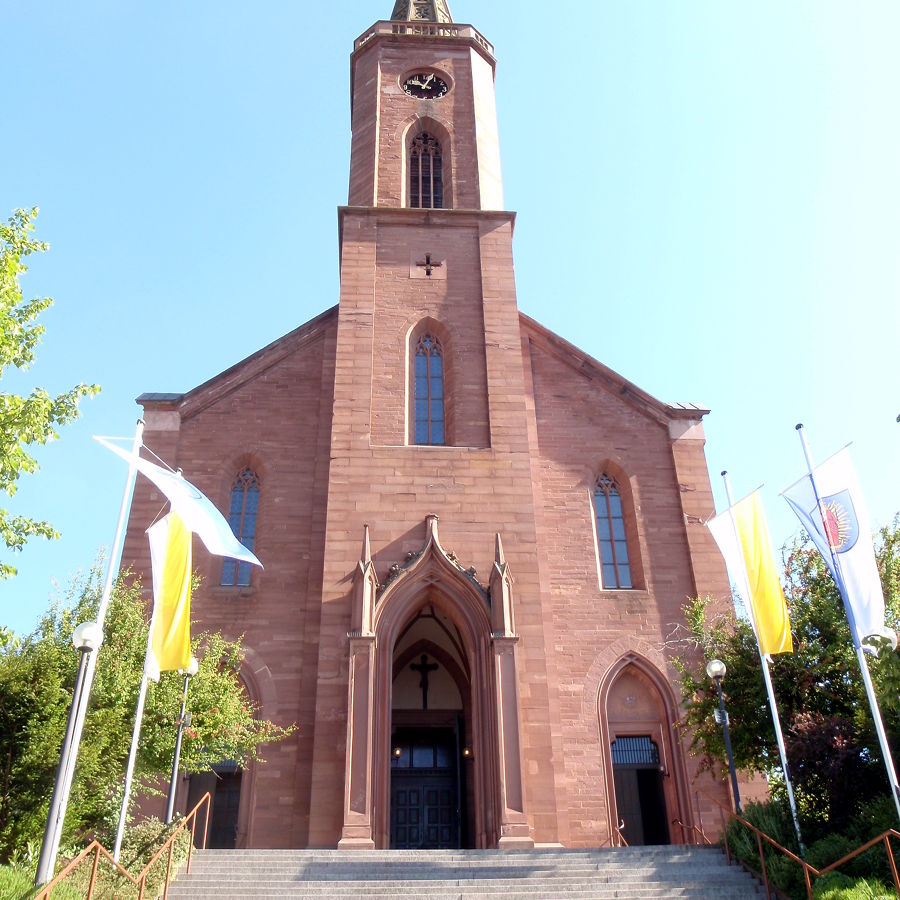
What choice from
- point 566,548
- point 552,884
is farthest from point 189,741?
point 566,548

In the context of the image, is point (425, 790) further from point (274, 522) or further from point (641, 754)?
point (274, 522)

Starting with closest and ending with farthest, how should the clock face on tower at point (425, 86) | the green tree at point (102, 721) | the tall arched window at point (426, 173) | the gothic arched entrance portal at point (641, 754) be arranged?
the green tree at point (102, 721), the gothic arched entrance portal at point (641, 754), the tall arched window at point (426, 173), the clock face on tower at point (425, 86)

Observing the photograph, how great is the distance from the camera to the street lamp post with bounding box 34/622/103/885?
10.7 metres

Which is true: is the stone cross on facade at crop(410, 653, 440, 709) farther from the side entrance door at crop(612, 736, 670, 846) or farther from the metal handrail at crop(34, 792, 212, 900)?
the metal handrail at crop(34, 792, 212, 900)

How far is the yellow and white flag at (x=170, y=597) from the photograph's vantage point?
50.3ft

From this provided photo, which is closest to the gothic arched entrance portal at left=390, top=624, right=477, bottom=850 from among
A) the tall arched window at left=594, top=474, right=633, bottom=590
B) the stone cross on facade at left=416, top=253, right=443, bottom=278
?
the tall arched window at left=594, top=474, right=633, bottom=590

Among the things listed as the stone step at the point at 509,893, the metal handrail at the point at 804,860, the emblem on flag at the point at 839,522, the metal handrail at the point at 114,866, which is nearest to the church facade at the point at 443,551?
the stone step at the point at 509,893

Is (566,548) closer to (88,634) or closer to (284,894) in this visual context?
(284,894)

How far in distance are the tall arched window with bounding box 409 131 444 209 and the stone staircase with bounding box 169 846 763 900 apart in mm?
18798

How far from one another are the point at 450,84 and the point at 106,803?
2378cm

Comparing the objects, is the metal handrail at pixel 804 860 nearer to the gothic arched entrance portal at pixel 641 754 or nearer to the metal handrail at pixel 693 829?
the metal handrail at pixel 693 829

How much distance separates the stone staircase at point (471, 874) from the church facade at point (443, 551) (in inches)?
82.7

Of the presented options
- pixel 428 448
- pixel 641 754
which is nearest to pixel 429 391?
pixel 428 448

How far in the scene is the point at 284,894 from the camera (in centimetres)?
1329
